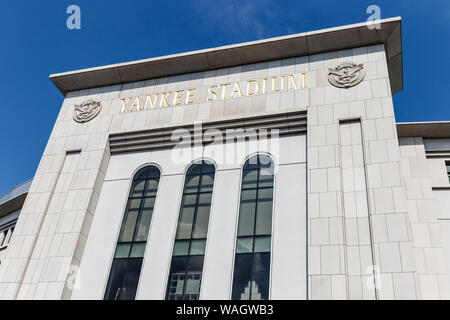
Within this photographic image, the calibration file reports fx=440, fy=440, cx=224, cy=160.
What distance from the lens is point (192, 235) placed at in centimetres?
1489

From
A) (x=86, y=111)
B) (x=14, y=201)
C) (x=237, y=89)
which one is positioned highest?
(x=237, y=89)

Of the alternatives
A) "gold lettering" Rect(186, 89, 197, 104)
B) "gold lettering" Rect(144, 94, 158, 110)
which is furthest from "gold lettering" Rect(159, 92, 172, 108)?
"gold lettering" Rect(186, 89, 197, 104)

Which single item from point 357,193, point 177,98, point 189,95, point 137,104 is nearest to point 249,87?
point 189,95

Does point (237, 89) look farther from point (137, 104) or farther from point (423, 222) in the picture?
point (423, 222)

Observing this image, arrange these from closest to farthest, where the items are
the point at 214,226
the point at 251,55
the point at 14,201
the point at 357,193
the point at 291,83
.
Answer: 1. the point at 357,193
2. the point at 214,226
3. the point at 291,83
4. the point at 251,55
5. the point at 14,201

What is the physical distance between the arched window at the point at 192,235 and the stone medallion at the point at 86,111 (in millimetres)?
5552

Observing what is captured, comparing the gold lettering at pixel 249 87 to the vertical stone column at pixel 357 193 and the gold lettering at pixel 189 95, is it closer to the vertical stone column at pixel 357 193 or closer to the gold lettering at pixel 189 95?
the vertical stone column at pixel 357 193

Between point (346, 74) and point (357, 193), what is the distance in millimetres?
5059

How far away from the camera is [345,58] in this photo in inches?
672

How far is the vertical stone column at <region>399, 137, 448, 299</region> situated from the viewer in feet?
48.9

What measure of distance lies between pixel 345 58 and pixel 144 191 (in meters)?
9.27

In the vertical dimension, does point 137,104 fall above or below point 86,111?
above
